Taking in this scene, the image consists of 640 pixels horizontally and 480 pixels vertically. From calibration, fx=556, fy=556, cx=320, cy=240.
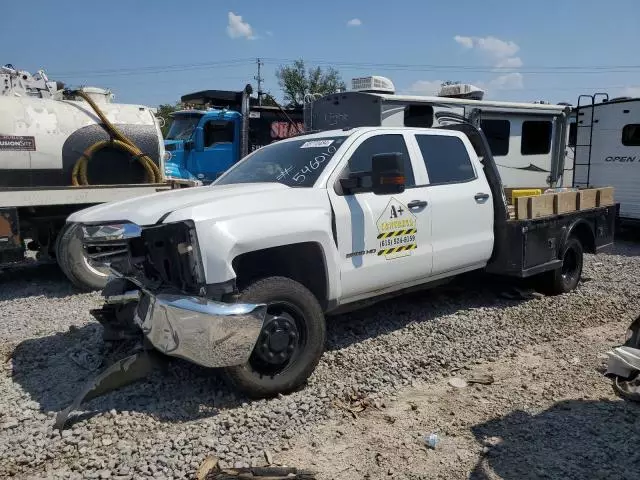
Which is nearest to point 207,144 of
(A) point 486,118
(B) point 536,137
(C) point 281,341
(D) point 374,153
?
(A) point 486,118

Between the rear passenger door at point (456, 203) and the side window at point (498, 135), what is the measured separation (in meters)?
6.38

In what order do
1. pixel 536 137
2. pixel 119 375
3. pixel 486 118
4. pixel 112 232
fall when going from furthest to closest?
pixel 536 137
pixel 486 118
pixel 119 375
pixel 112 232

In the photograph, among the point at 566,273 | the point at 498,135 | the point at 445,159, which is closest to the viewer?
the point at 445,159

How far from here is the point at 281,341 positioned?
3.97 meters

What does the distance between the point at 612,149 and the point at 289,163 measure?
9.78m

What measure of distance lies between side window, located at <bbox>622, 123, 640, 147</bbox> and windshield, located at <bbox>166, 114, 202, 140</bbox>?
937 centimetres

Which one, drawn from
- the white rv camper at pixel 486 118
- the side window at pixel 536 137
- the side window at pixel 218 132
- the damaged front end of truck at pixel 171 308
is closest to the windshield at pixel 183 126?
the side window at pixel 218 132

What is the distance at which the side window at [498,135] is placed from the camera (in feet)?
38.7

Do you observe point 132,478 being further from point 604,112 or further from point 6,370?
point 604,112

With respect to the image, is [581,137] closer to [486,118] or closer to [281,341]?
[486,118]

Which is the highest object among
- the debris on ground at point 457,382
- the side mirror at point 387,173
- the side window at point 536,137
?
the side window at point 536,137

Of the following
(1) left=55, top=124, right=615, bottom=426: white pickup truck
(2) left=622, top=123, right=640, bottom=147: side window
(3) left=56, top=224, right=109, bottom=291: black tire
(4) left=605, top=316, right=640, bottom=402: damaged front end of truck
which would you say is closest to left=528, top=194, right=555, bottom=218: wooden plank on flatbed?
(1) left=55, top=124, right=615, bottom=426: white pickup truck

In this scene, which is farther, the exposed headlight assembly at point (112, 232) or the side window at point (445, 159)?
the side window at point (445, 159)

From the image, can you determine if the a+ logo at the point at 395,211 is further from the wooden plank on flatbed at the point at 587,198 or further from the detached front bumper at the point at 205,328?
the wooden plank on flatbed at the point at 587,198
